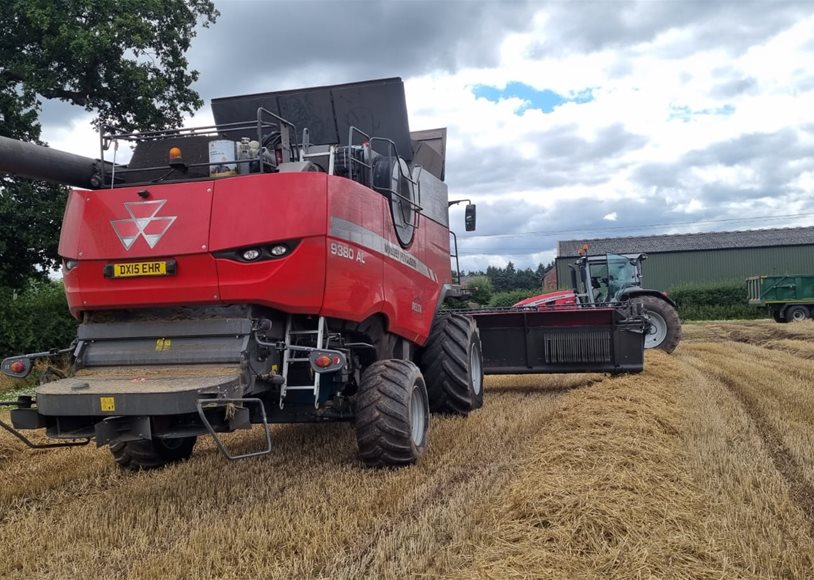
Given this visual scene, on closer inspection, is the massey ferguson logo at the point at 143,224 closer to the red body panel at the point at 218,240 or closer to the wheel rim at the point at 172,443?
the red body panel at the point at 218,240

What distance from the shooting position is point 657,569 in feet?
9.89

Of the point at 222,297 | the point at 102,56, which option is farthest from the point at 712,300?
the point at 222,297

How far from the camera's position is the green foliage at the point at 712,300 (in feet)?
118

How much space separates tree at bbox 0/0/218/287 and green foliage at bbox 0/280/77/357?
48 centimetres

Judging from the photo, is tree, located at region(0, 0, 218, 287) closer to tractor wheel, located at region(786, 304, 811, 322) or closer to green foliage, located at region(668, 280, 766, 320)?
tractor wheel, located at region(786, 304, 811, 322)

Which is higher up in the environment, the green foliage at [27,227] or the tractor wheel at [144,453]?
the green foliage at [27,227]

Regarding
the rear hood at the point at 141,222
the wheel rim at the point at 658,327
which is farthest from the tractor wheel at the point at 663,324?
the rear hood at the point at 141,222

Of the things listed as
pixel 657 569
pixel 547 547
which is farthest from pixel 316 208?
pixel 657 569

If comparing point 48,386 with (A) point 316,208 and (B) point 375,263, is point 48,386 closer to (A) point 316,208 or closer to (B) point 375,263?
(A) point 316,208

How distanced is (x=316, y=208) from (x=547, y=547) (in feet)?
8.33

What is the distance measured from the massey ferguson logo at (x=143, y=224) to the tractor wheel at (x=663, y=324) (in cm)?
993

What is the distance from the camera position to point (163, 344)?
15.4 feet

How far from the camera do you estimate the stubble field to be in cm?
324

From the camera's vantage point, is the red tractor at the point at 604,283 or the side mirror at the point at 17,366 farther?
the red tractor at the point at 604,283
